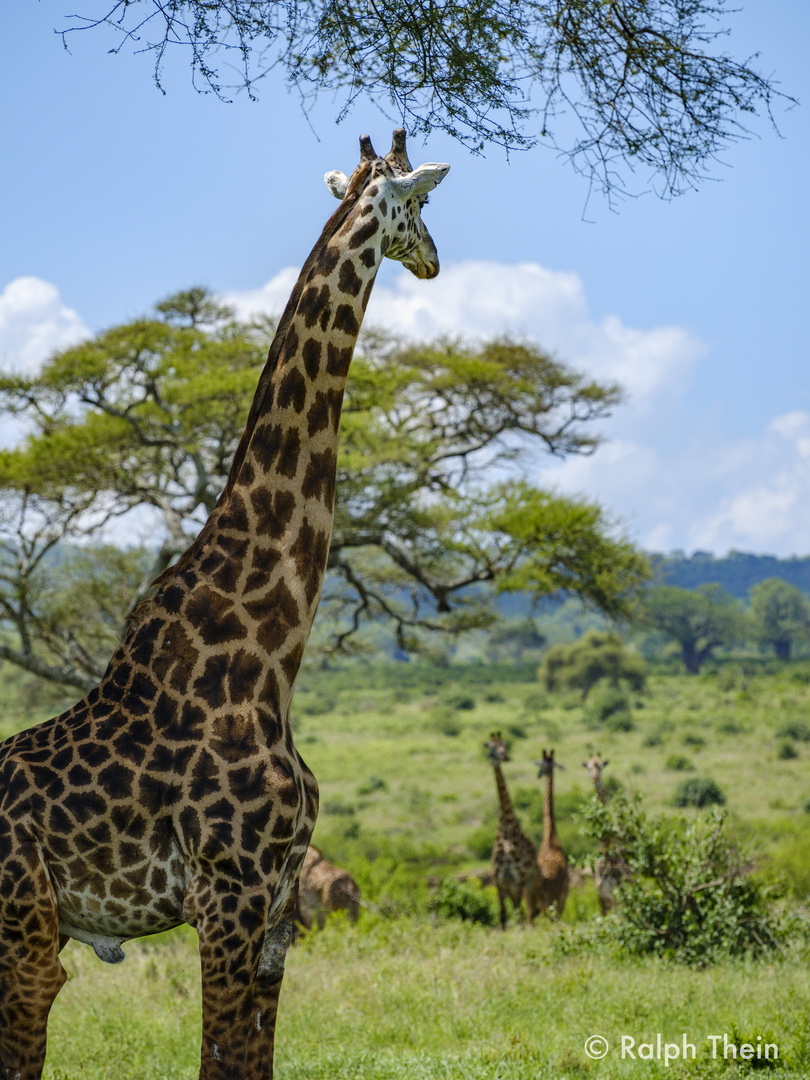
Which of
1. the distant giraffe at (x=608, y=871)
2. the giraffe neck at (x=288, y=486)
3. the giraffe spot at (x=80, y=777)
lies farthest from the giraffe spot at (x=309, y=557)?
the distant giraffe at (x=608, y=871)

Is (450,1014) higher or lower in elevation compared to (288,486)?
lower

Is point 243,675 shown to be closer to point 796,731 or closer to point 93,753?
point 93,753

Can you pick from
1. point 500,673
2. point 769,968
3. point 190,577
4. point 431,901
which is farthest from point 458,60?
point 500,673

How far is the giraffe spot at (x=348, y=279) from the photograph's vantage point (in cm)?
355

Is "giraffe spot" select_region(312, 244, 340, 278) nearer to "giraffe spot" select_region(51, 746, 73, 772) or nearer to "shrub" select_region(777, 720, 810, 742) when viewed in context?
"giraffe spot" select_region(51, 746, 73, 772)

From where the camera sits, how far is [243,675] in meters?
3.29

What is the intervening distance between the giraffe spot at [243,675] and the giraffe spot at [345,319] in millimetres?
1199

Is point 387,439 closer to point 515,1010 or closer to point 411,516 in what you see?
point 411,516

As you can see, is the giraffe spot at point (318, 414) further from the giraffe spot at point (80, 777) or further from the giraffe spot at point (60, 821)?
the giraffe spot at point (60, 821)

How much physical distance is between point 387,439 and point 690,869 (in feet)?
29.5

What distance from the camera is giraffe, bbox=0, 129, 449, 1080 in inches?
123

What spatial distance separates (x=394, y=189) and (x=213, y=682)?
1.88 m
